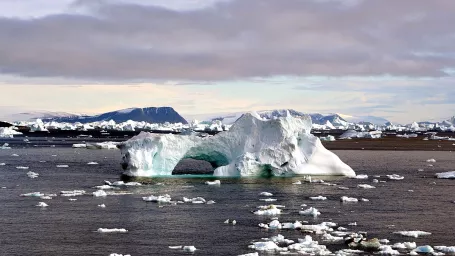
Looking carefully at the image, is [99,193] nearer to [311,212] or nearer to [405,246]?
[311,212]

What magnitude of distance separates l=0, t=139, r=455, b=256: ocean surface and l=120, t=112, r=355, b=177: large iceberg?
60.3 inches

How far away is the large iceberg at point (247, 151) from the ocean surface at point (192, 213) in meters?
1.53

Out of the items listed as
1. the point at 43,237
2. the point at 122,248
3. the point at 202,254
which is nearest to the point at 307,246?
the point at 202,254

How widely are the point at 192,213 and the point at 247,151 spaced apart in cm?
1625

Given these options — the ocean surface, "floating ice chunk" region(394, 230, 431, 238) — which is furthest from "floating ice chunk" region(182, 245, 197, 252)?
"floating ice chunk" region(394, 230, 431, 238)

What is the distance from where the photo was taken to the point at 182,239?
22.2 m

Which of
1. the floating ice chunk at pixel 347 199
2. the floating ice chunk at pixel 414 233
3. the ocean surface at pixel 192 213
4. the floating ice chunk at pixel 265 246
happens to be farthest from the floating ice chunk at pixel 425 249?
the floating ice chunk at pixel 347 199

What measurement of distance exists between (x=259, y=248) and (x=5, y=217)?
11881 millimetres

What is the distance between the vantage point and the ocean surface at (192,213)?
844 inches

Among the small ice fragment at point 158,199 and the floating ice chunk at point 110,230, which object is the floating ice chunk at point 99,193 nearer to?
the small ice fragment at point 158,199

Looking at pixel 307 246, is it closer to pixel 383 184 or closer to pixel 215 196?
pixel 215 196

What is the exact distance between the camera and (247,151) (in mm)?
43281

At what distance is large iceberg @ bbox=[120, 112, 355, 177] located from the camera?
42.2 metres

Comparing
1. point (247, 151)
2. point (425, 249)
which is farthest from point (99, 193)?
point (425, 249)
